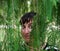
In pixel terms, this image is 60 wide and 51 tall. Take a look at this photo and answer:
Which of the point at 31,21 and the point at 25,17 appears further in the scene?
the point at 25,17

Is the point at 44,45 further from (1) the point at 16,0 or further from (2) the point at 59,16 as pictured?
(1) the point at 16,0

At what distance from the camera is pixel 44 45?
166 centimetres

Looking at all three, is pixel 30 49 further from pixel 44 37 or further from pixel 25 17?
pixel 25 17

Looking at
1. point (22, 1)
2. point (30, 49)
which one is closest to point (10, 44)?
point (30, 49)

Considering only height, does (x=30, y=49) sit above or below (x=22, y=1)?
below

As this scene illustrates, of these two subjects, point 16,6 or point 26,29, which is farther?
point 16,6

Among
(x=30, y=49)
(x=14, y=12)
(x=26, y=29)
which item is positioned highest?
(x=14, y=12)

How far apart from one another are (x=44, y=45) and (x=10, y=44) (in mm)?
264

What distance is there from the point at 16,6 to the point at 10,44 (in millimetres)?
286

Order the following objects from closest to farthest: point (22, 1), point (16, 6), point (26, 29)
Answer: point (26, 29) < point (16, 6) < point (22, 1)

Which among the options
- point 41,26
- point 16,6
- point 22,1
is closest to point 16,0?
point 16,6

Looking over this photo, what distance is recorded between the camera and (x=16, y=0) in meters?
1.65

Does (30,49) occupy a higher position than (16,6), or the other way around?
(16,6)

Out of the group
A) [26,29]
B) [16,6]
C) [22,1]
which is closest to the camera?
[26,29]
